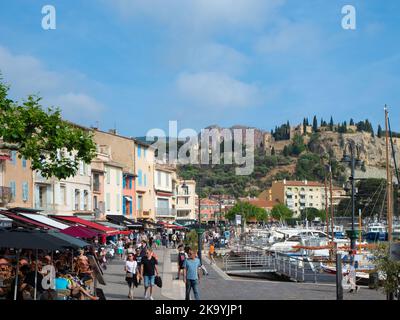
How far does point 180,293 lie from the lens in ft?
Result: 75.2

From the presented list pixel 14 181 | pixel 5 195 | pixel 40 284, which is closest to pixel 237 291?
pixel 40 284

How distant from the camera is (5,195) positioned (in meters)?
36.8

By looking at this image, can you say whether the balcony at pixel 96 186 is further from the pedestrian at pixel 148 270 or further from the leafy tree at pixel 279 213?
the leafy tree at pixel 279 213

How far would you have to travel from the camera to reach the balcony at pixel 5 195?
36.5 m

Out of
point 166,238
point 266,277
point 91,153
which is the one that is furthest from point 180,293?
point 166,238

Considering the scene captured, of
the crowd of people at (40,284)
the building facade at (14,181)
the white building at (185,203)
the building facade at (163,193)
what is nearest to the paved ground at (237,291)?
the crowd of people at (40,284)

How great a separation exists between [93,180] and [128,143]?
1812cm

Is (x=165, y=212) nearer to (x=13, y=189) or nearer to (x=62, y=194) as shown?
(x=62, y=194)

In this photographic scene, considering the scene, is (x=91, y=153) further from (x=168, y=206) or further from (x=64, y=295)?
(x=168, y=206)

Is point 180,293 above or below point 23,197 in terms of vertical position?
below

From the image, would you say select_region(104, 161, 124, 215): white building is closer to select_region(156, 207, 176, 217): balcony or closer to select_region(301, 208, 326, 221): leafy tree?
select_region(156, 207, 176, 217): balcony

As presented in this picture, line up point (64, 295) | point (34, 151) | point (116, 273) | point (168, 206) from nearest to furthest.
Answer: point (64, 295)
point (34, 151)
point (116, 273)
point (168, 206)

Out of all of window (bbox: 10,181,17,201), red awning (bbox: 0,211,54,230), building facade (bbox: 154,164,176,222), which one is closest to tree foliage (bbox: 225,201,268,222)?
building facade (bbox: 154,164,176,222)
